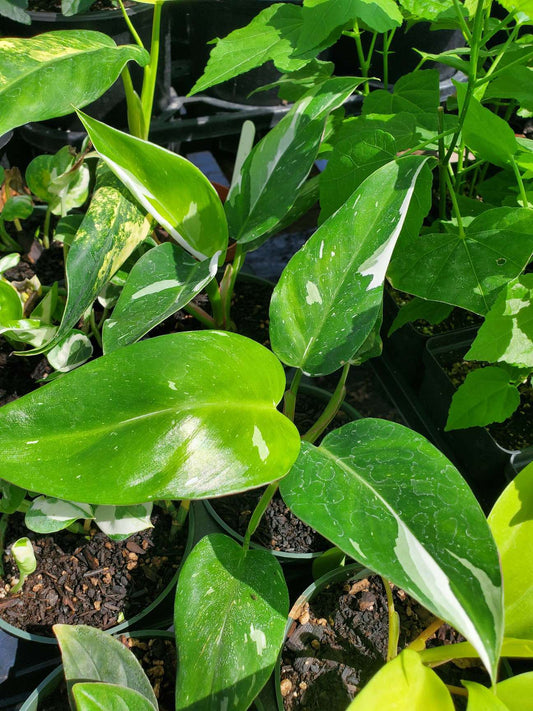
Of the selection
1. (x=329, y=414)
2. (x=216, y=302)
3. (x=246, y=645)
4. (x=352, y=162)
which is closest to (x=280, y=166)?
(x=352, y=162)

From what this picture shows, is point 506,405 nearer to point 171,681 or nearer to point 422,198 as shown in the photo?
point 422,198

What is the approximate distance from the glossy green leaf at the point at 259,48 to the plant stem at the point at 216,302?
25 cm

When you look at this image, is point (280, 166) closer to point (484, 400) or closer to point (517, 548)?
point (484, 400)

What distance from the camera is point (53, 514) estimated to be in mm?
602

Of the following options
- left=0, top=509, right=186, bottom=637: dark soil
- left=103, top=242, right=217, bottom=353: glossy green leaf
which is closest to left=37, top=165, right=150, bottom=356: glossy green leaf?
left=103, top=242, right=217, bottom=353: glossy green leaf

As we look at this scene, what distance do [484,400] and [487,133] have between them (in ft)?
0.96

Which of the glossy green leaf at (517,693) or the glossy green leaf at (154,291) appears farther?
the glossy green leaf at (154,291)

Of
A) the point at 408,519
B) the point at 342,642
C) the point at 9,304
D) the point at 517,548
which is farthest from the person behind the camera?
the point at 9,304

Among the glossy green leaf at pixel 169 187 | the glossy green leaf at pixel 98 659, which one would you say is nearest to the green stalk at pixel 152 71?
the glossy green leaf at pixel 169 187

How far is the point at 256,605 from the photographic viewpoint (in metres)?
0.55

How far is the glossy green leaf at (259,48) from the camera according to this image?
27.4 inches

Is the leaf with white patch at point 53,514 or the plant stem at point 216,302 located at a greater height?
the plant stem at point 216,302

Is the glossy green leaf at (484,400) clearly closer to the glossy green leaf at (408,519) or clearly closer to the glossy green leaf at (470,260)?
the glossy green leaf at (470,260)

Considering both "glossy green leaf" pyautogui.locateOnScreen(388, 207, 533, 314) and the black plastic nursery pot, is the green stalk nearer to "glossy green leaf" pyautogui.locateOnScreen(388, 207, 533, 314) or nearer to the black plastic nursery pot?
"glossy green leaf" pyautogui.locateOnScreen(388, 207, 533, 314)
